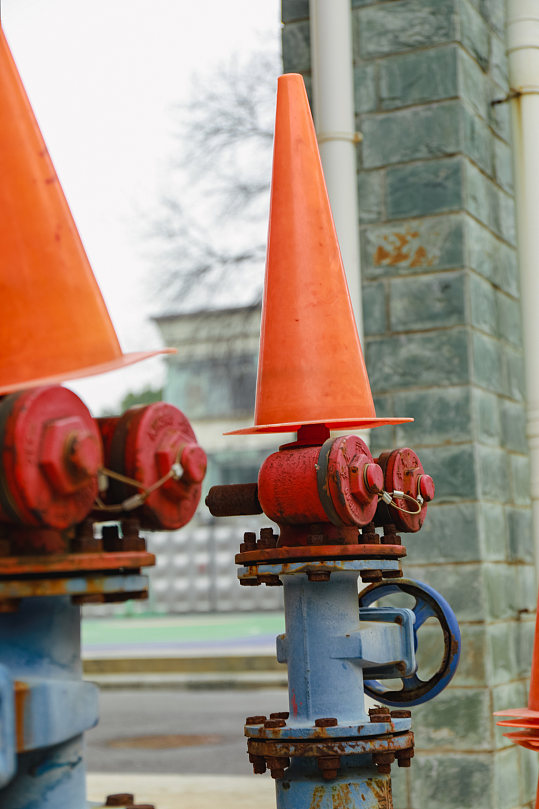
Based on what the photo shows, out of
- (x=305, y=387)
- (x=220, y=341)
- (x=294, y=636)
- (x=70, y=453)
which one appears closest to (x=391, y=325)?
(x=305, y=387)

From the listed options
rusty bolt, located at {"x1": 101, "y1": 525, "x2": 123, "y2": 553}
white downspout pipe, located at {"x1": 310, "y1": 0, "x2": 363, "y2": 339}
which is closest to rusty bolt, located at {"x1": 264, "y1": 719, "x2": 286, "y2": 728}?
rusty bolt, located at {"x1": 101, "y1": 525, "x2": 123, "y2": 553}

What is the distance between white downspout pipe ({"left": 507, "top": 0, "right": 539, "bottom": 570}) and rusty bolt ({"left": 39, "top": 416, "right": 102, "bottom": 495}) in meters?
2.80

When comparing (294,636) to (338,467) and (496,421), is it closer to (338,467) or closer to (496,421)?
(338,467)

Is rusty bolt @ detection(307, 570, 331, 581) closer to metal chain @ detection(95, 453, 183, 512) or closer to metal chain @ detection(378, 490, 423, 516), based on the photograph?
metal chain @ detection(378, 490, 423, 516)

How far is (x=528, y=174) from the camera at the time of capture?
4.25 m

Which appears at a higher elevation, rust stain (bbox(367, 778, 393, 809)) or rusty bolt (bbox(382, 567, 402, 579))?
rusty bolt (bbox(382, 567, 402, 579))

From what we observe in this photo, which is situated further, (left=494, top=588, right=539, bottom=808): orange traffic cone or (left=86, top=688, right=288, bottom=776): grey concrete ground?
(left=86, top=688, right=288, bottom=776): grey concrete ground

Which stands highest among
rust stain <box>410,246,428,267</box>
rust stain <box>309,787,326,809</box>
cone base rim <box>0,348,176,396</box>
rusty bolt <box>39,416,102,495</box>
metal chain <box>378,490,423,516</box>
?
rust stain <box>410,246,428,267</box>

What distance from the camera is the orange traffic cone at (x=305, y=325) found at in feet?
7.66

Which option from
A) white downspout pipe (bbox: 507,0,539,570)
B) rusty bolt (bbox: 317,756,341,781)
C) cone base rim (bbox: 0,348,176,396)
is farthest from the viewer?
white downspout pipe (bbox: 507,0,539,570)

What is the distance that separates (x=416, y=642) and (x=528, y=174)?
7.81ft

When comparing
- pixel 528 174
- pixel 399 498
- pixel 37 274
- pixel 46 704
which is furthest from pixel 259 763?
pixel 528 174

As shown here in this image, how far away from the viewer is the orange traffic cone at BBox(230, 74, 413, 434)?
7.66 feet

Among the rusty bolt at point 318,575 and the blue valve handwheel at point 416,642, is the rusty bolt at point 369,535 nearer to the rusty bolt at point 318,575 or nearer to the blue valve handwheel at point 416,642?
the rusty bolt at point 318,575
